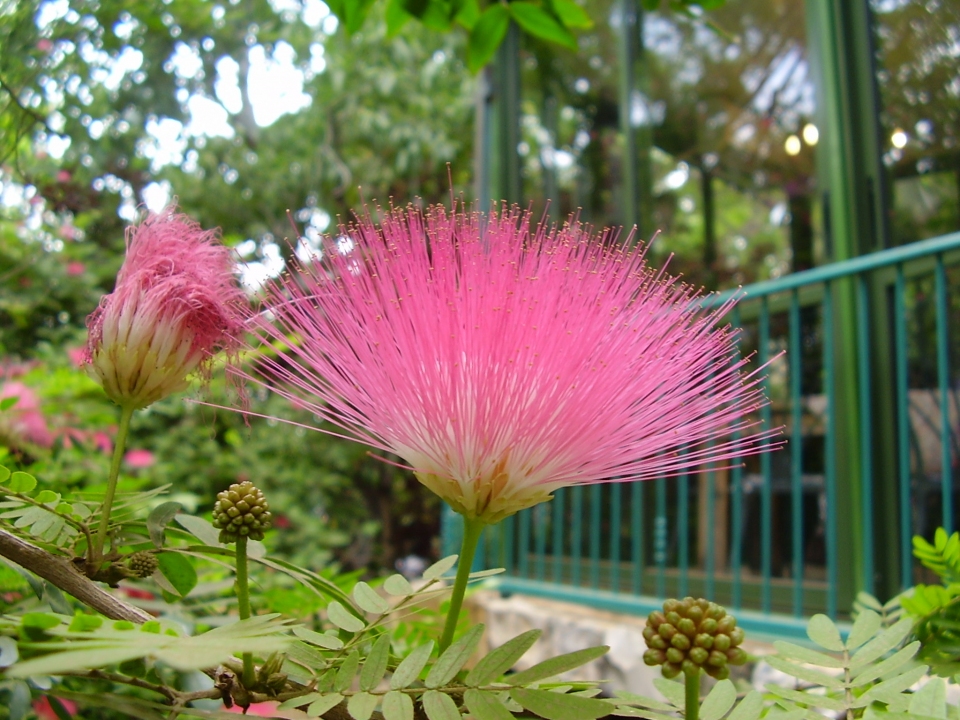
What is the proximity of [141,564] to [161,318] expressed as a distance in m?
0.19

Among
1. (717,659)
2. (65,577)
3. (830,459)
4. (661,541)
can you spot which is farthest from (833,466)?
(65,577)

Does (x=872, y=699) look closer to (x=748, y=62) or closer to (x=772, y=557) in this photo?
(x=772, y=557)

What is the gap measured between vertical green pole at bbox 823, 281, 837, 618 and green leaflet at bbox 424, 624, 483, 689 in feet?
7.09

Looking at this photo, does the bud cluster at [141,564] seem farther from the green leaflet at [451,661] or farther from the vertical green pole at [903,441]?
the vertical green pole at [903,441]

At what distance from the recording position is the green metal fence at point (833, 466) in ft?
7.41

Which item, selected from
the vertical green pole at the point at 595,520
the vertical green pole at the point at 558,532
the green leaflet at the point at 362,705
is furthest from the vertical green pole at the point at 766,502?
the green leaflet at the point at 362,705

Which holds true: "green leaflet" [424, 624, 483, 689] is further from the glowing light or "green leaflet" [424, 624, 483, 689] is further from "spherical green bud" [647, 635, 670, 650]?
the glowing light

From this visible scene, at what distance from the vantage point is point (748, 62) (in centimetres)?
320

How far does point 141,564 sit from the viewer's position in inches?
21.8

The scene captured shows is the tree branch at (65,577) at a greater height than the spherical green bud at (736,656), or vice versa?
the tree branch at (65,577)

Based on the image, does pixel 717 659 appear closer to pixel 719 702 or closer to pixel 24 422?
pixel 719 702

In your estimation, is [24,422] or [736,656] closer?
[736,656]

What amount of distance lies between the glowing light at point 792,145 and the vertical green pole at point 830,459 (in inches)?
25.6

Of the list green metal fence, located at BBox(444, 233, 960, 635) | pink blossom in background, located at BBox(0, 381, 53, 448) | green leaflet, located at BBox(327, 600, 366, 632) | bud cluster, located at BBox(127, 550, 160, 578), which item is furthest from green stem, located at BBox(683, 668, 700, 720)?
green metal fence, located at BBox(444, 233, 960, 635)
